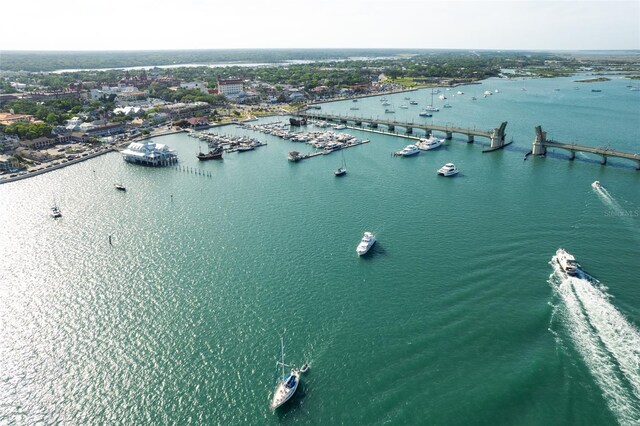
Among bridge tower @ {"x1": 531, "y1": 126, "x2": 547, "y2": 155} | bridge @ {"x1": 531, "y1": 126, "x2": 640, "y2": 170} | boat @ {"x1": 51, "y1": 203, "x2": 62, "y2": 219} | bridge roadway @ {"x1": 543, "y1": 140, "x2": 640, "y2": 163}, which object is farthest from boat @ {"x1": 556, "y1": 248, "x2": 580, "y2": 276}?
boat @ {"x1": 51, "y1": 203, "x2": 62, "y2": 219}

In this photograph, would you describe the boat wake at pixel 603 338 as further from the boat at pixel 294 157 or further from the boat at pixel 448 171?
the boat at pixel 294 157

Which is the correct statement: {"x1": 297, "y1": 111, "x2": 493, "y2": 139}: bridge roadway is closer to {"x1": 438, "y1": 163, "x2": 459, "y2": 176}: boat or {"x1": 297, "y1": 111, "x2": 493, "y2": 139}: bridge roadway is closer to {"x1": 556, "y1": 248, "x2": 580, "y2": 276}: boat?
{"x1": 438, "y1": 163, "x2": 459, "y2": 176}: boat

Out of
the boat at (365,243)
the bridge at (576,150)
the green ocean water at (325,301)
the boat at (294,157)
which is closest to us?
the green ocean water at (325,301)

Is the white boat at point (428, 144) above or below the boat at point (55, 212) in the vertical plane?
above

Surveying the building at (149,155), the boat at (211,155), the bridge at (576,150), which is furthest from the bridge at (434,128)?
the building at (149,155)

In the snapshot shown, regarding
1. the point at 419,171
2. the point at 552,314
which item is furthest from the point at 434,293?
the point at 419,171

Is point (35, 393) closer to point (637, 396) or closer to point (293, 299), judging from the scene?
point (293, 299)
